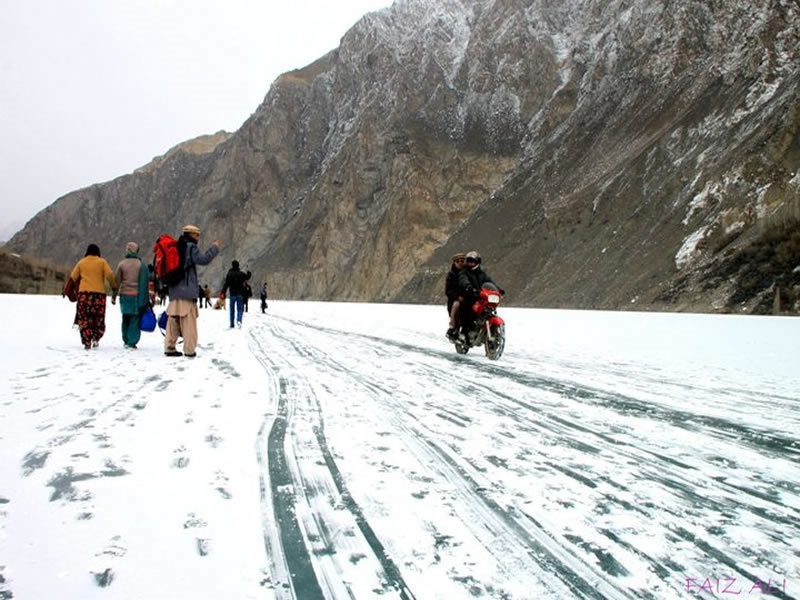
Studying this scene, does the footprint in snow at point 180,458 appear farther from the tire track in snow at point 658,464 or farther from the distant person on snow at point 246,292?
the distant person on snow at point 246,292

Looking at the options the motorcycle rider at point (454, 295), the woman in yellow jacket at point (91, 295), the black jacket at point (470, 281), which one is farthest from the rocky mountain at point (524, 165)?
the woman in yellow jacket at point (91, 295)

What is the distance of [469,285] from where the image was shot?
31.6 ft

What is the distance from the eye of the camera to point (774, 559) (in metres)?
2.18

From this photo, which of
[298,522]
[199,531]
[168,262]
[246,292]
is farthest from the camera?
[246,292]

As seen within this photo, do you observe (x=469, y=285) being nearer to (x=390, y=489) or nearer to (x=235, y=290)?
(x=390, y=489)

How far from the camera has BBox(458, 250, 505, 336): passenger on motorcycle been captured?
9.63 m

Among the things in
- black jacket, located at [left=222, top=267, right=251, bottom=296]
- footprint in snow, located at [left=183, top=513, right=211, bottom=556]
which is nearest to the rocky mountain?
black jacket, located at [left=222, top=267, right=251, bottom=296]

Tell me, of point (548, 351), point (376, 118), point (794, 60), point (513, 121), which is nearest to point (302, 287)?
point (376, 118)

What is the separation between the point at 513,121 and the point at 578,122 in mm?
16893

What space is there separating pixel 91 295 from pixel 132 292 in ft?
1.95

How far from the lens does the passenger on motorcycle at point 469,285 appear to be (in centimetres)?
963

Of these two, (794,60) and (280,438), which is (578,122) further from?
(280,438)

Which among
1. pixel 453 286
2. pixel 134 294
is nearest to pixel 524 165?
pixel 453 286

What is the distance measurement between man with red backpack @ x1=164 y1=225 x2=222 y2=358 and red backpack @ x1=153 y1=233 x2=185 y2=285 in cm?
5
